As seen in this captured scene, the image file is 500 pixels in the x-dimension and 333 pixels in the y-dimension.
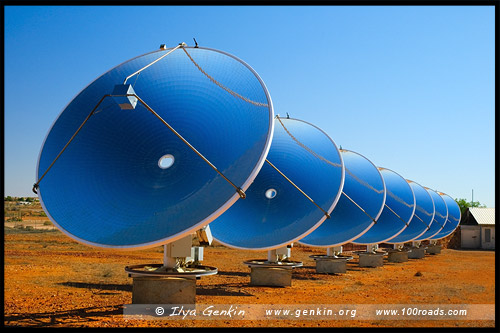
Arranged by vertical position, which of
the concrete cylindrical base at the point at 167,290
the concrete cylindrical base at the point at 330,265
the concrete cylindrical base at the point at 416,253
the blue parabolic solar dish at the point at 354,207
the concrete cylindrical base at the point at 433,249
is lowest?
the concrete cylindrical base at the point at 433,249

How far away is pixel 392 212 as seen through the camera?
35156mm

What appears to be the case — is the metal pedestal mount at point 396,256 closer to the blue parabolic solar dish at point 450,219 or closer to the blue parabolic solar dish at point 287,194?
the blue parabolic solar dish at point 450,219

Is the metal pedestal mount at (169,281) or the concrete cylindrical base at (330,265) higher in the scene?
the metal pedestal mount at (169,281)

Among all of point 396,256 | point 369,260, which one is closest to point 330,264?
point 369,260

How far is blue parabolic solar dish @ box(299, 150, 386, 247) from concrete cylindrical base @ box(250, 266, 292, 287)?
340 centimetres

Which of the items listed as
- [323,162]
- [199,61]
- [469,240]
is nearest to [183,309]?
[199,61]

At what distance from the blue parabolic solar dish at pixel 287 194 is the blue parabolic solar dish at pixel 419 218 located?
61.4 feet

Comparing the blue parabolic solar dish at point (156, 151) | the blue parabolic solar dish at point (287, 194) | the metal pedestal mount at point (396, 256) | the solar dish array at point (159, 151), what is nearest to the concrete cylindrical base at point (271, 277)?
the blue parabolic solar dish at point (287, 194)

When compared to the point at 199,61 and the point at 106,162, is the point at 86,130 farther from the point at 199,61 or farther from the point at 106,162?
the point at 199,61

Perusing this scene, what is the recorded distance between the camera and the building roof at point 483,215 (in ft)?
224

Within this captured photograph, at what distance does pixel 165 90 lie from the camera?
50.2ft

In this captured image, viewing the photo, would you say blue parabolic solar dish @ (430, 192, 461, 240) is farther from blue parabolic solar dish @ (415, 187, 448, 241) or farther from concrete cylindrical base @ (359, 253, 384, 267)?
concrete cylindrical base @ (359, 253, 384, 267)

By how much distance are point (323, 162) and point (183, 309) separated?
10.2 m

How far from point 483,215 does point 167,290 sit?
215 feet
